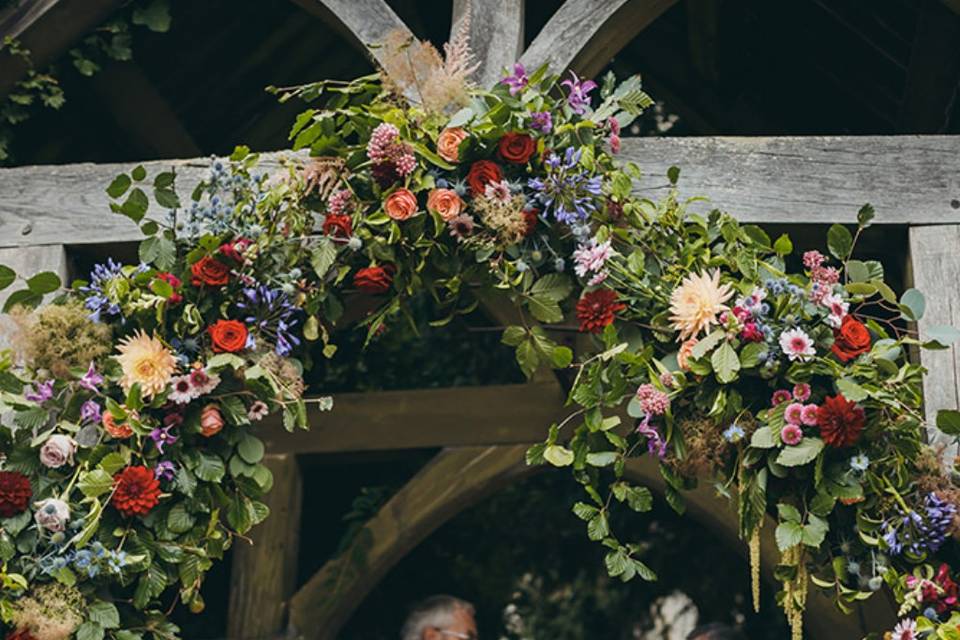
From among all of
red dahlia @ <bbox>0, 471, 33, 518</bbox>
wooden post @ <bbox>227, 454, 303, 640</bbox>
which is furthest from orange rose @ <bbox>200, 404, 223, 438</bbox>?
wooden post @ <bbox>227, 454, 303, 640</bbox>

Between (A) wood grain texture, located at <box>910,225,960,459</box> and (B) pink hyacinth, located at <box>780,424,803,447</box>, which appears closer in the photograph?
(B) pink hyacinth, located at <box>780,424,803,447</box>

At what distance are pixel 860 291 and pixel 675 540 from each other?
11.2ft

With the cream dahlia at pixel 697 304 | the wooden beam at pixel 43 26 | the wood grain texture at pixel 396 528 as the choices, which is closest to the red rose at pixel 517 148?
the cream dahlia at pixel 697 304

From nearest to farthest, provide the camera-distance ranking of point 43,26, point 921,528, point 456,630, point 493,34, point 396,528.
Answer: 1. point 921,528
2. point 493,34
3. point 43,26
4. point 456,630
5. point 396,528

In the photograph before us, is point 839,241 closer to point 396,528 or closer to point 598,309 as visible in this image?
point 598,309

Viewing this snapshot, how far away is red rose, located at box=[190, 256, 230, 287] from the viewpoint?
3.28 meters

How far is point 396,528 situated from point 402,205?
217 centimetres

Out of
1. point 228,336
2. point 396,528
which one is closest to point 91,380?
point 228,336

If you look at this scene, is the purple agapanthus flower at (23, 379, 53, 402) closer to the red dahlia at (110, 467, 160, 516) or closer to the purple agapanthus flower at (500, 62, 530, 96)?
the red dahlia at (110, 467, 160, 516)

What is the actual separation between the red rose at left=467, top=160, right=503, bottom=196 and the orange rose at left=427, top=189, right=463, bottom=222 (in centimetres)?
4

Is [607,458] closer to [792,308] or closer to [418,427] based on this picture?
[792,308]

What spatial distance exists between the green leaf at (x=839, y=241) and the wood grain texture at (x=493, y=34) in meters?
0.80

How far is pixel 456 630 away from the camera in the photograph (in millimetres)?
4824

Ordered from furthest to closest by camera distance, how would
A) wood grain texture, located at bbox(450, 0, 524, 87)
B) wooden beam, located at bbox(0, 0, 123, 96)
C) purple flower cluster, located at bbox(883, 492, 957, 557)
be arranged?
wooden beam, located at bbox(0, 0, 123, 96)
wood grain texture, located at bbox(450, 0, 524, 87)
purple flower cluster, located at bbox(883, 492, 957, 557)
